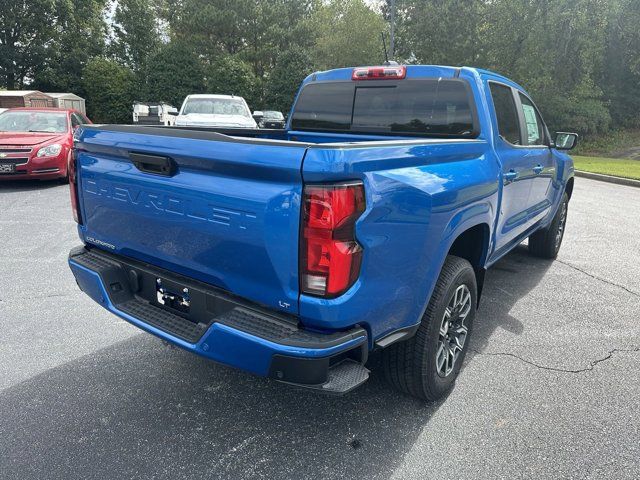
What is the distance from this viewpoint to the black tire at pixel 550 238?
5.66 meters

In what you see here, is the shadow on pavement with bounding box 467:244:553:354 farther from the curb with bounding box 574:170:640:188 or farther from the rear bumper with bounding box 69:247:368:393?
the curb with bounding box 574:170:640:188


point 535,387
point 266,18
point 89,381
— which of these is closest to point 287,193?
point 89,381

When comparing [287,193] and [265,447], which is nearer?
[287,193]

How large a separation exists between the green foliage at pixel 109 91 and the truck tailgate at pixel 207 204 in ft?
101

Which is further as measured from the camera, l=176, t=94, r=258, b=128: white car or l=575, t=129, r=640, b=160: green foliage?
l=575, t=129, r=640, b=160: green foliage

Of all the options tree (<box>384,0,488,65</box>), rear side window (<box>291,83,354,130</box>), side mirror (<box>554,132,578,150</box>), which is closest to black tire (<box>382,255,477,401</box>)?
rear side window (<box>291,83,354,130</box>)

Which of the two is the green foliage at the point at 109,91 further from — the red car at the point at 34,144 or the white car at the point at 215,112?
the red car at the point at 34,144

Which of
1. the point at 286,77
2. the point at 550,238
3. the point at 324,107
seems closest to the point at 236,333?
the point at 324,107

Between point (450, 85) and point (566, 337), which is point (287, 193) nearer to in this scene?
point (450, 85)

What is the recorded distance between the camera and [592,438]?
259 centimetres

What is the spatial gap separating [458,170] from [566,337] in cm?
195

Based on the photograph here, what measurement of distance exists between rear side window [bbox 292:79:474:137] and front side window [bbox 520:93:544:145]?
3.47ft

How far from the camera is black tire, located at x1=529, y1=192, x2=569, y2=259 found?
5.66 meters

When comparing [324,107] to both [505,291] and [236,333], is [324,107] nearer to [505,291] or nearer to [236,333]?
[505,291]
